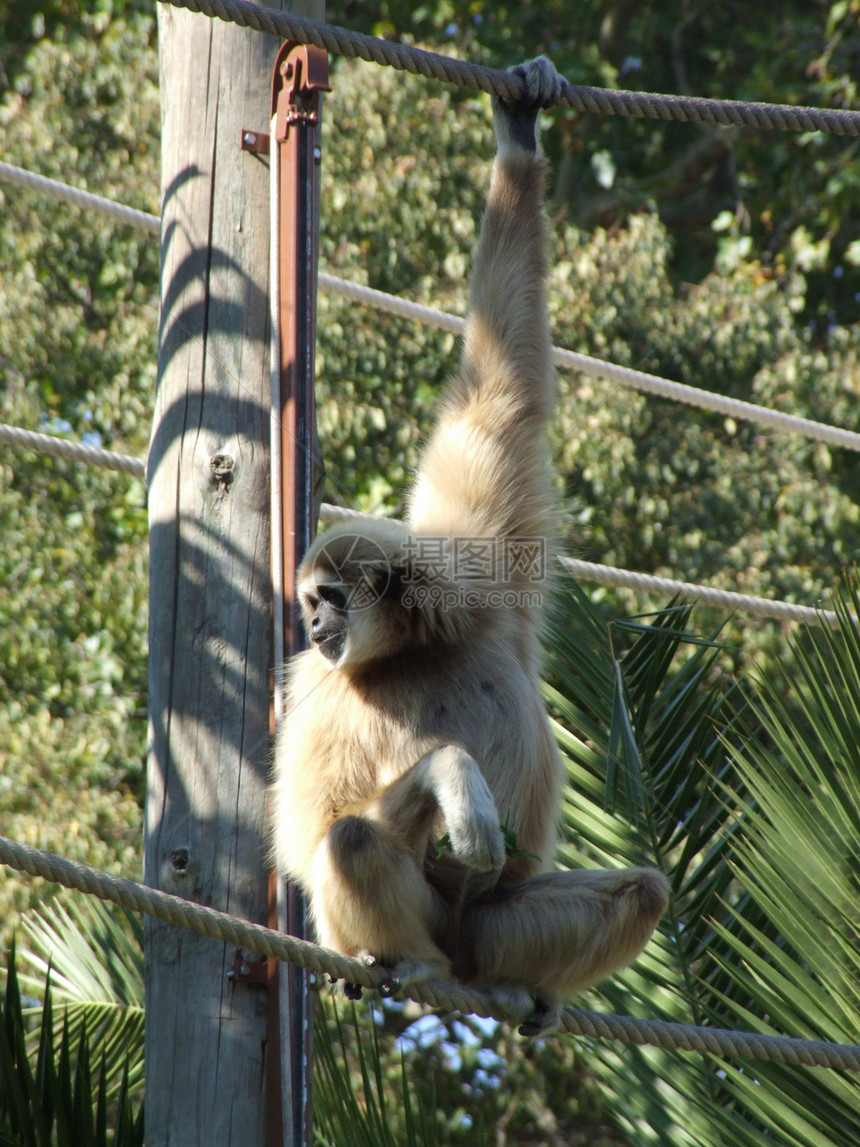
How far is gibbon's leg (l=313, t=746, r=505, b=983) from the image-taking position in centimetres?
267

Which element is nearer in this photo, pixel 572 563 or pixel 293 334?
pixel 293 334

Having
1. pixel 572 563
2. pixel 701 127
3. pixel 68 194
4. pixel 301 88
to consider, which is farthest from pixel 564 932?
pixel 701 127

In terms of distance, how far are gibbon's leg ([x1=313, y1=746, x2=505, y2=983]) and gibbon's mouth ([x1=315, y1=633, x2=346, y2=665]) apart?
376 millimetres

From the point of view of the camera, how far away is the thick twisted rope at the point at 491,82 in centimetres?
277

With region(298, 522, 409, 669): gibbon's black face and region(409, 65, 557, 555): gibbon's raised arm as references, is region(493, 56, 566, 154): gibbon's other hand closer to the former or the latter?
region(409, 65, 557, 555): gibbon's raised arm

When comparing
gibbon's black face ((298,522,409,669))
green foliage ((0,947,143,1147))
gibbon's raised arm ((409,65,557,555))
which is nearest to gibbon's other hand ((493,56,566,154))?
gibbon's raised arm ((409,65,557,555))

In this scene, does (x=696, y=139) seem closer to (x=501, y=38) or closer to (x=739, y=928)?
(x=501, y=38)

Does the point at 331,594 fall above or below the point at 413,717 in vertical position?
above

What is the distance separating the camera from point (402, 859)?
2.85m

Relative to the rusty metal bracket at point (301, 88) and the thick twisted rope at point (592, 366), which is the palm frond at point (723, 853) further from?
the rusty metal bracket at point (301, 88)

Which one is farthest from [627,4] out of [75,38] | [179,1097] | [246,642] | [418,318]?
[179,1097]

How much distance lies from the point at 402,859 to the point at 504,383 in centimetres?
146

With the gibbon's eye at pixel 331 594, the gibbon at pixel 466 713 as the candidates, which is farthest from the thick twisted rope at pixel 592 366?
the gibbon's eye at pixel 331 594

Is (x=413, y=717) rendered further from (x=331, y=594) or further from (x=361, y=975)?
(x=361, y=975)
